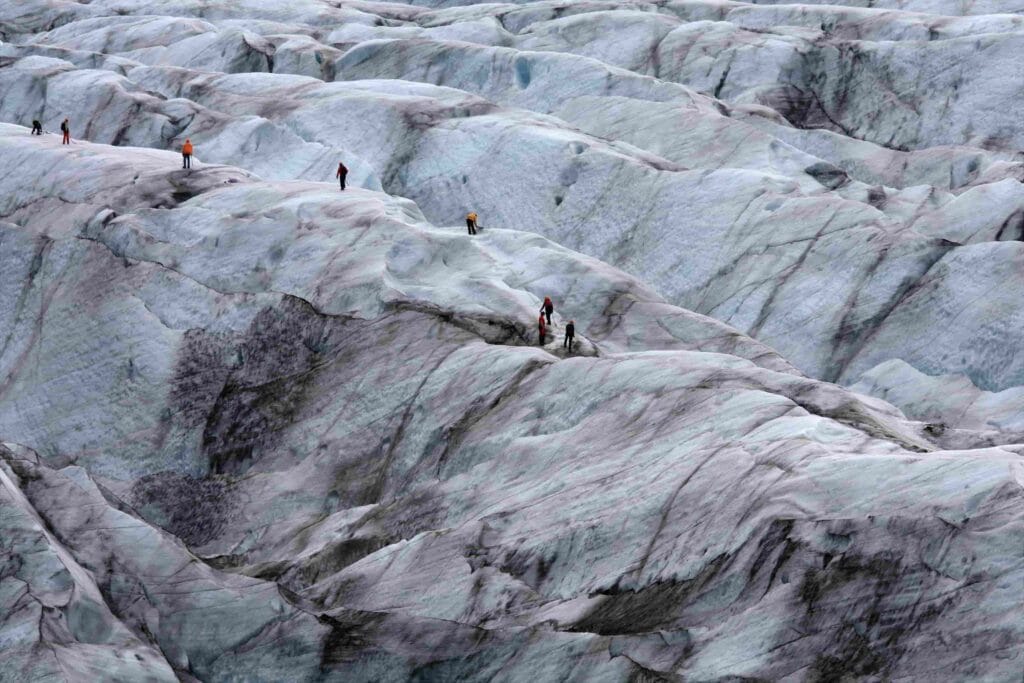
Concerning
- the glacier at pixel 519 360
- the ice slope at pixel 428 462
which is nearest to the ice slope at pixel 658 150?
the glacier at pixel 519 360

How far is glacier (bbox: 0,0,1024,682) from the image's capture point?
33.0m

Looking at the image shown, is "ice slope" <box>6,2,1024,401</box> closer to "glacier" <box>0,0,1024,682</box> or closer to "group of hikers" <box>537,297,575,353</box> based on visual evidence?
"glacier" <box>0,0,1024,682</box>

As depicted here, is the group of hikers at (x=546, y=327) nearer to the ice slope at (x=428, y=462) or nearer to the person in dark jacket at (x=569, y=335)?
the person in dark jacket at (x=569, y=335)

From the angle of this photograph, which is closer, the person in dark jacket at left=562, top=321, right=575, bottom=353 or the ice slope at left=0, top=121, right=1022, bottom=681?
the ice slope at left=0, top=121, right=1022, bottom=681

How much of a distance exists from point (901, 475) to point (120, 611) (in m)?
20.2

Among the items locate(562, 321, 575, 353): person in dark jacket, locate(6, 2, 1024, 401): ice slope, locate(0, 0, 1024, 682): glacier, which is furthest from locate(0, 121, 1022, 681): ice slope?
locate(6, 2, 1024, 401): ice slope

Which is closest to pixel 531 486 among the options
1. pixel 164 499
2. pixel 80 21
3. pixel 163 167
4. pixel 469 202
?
pixel 164 499

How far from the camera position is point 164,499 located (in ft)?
152

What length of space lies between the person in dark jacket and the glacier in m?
0.35

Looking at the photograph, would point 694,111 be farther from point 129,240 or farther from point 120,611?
point 120,611

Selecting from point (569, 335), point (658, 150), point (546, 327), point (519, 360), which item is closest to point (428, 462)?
point (519, 360)

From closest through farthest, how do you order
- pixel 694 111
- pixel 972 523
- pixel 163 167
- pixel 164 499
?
pixel 972 523, pixel 164 499, pixel 163 167, pixel 694 111

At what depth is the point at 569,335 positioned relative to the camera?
44.3 meters

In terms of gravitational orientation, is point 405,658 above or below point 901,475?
below
